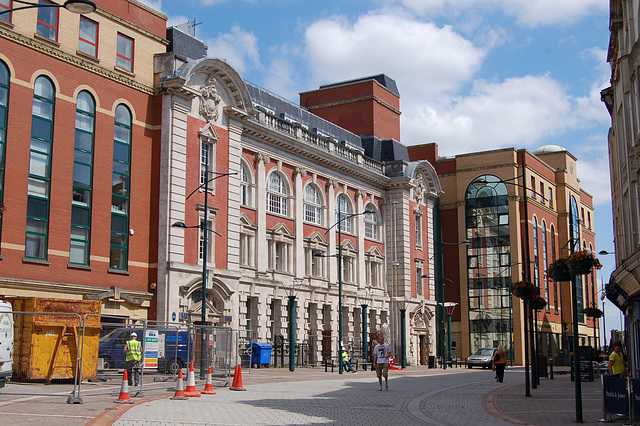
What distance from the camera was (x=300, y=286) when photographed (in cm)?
4984

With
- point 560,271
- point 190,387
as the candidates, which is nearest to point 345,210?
point 560,271

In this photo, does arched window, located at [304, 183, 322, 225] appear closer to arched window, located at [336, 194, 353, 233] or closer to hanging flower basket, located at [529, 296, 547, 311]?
arched window, located at [336, 194, 353, 233]

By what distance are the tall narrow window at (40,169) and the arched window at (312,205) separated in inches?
826

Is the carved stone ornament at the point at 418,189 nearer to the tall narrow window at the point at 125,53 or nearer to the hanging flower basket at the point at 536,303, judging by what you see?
the hanging flower basket at the point at 536,303

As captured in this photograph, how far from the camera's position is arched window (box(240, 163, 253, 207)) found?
4597 centimetres

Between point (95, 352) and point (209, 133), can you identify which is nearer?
point (95, 352)

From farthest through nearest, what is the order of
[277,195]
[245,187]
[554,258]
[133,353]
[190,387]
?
[554,258]
[277,195]
[245,187]
[133,353]
[190,387]

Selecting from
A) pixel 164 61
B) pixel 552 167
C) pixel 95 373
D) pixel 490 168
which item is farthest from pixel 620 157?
pixel 552 167

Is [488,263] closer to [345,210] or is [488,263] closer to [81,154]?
[345,210]

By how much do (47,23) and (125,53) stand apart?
4.67 meters

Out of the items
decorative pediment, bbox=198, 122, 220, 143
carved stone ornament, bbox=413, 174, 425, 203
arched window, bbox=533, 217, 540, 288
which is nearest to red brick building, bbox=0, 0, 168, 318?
decorative pediment, bbox=198, 122, 220, 143

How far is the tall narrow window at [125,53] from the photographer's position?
125 ft

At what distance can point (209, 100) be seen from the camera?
41719 millimetres

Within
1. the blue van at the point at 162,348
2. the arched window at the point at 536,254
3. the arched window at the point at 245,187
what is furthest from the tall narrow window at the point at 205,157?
the arched window at the point at 536,254
